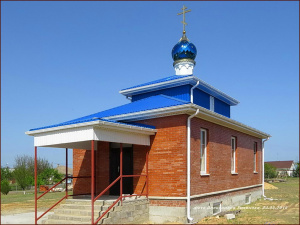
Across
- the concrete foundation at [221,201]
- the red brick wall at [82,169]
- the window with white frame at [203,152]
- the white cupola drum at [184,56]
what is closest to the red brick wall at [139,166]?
the concrete foundation at [221,201]

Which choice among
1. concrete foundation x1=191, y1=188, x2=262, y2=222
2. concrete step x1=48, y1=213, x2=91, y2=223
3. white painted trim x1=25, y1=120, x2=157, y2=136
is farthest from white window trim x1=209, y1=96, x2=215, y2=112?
concrete step x1=48, y1=213, x2=91, y2=223

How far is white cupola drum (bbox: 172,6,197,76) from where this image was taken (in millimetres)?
16609

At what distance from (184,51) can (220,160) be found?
19.4ft

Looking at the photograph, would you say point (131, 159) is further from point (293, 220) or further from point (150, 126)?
point (293, 220)

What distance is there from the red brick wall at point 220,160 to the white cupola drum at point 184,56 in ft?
12.5

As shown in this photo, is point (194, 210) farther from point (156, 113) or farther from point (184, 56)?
point (184, 56)

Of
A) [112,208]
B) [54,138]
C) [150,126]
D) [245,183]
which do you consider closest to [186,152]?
[150,126]

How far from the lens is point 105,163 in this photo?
41.1 feet

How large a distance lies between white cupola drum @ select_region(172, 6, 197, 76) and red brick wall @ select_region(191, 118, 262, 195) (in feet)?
12.5

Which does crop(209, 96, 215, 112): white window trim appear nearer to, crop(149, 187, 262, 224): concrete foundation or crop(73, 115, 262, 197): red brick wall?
crop(73, 115, 262, 197): red brick wall

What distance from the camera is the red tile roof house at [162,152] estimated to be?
1038 cm

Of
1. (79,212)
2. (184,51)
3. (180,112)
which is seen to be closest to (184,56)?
(184,51)

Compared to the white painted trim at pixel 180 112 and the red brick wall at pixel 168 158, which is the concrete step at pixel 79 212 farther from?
the white painted trim at pixel 180 112

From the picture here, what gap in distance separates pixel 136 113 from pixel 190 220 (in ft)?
12.9
